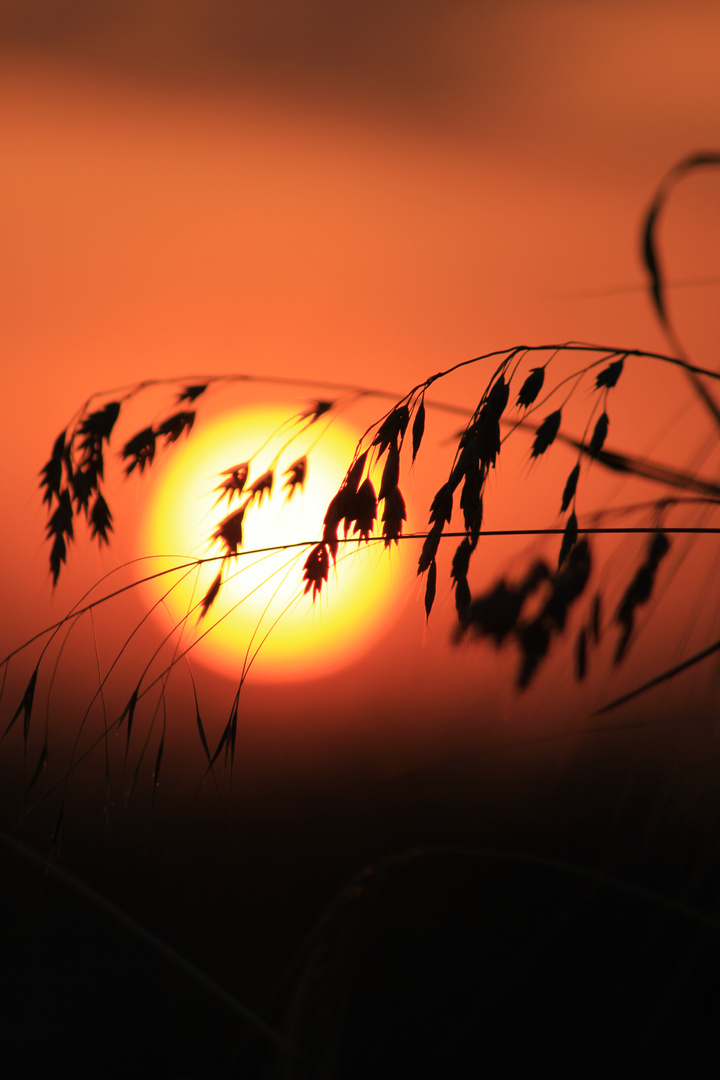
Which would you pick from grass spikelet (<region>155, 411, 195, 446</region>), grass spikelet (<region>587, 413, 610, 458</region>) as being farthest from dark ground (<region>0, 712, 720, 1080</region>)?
grass spikelet (<region>155, 411, 195, 446</region>)

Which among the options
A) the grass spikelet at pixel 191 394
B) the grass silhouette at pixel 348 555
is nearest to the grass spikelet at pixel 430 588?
the grass silhouette at pixel 348 555

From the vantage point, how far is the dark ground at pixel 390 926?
1480mm

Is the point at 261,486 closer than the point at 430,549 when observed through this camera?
No

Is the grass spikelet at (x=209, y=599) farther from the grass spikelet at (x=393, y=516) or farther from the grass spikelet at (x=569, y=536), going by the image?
the grass spikelet at (x=569, y=536)

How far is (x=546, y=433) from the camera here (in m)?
0.93

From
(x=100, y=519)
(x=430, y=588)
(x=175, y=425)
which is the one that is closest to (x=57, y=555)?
(x=100, y=519)

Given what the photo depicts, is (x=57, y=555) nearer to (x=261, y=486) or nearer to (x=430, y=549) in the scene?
(x=261, y=486)

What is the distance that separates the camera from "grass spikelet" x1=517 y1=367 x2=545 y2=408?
0.95 m

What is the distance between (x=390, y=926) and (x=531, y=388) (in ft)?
12.9

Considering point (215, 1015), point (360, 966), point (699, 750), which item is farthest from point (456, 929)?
point (699, 750)

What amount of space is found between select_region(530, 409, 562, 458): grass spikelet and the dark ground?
0.41 metres

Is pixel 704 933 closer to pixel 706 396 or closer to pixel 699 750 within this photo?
pixel 699 750

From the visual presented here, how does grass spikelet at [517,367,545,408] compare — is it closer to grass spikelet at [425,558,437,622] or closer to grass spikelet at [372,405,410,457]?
grass spikelet at [372,405,410,457]

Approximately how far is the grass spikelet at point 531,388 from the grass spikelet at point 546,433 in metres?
0.04
